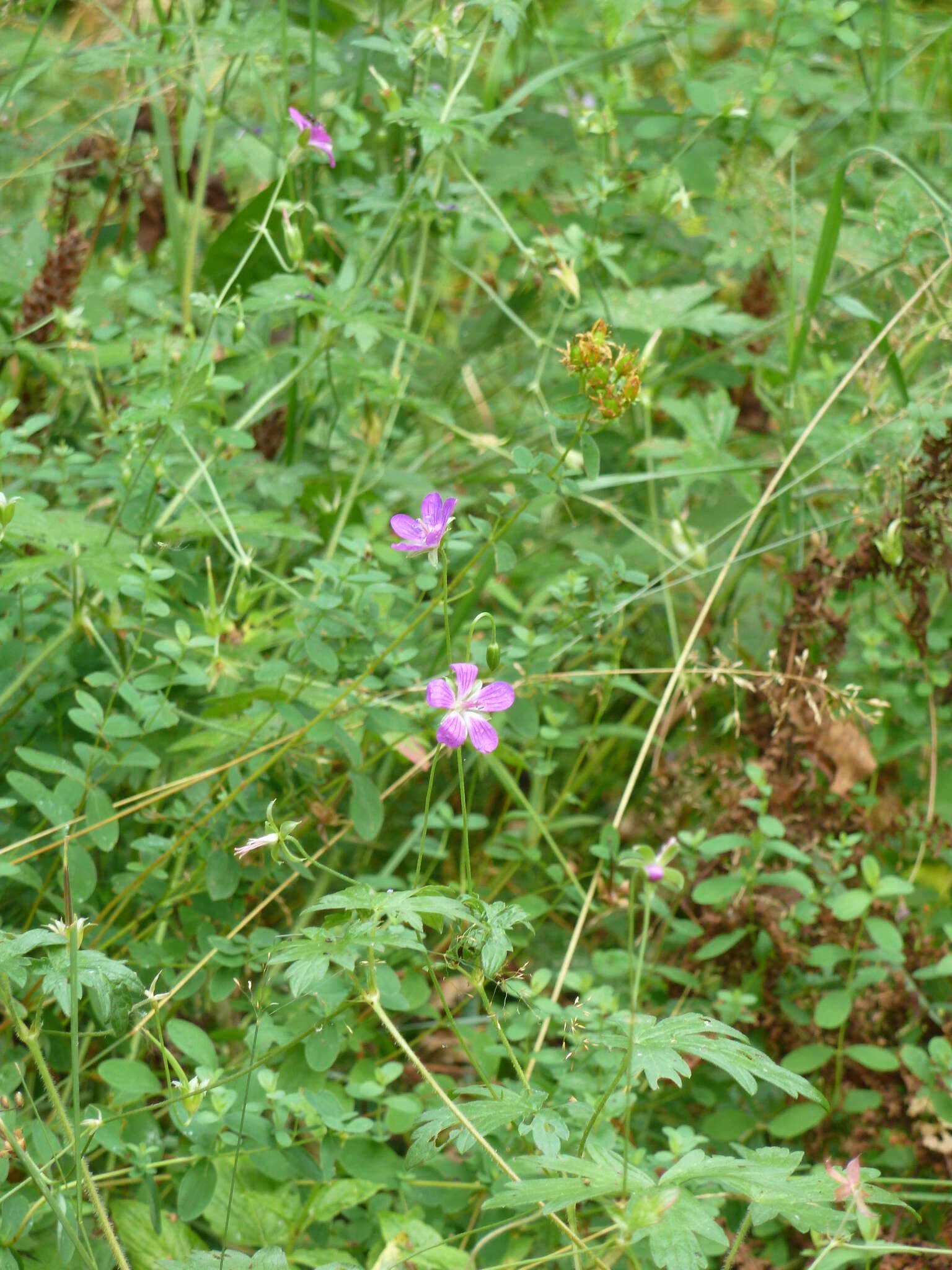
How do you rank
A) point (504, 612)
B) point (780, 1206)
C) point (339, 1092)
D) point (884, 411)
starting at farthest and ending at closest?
1. point (504, 612)
2. point (884, 411)
3. point (339, 1092)
4. point (780, 1206)

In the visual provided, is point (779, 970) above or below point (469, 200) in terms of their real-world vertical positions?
below

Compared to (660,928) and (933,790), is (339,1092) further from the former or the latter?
(933,790)

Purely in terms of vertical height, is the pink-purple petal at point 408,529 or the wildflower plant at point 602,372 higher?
the wildflower plant at point 602,372

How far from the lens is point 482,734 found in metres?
1.04

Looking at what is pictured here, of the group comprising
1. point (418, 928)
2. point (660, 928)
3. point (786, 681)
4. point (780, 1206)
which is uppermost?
point (418, 928)

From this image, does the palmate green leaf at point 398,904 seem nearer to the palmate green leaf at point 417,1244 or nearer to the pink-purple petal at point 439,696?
the pink-purple petal at point 439,696

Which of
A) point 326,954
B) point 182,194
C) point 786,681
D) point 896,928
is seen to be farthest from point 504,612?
point 326,954

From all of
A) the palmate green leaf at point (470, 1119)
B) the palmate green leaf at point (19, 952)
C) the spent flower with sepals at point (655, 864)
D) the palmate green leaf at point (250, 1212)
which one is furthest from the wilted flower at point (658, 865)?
the palmate green leaf at point (250, 1212)

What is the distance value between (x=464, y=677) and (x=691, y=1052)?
1.16 ft

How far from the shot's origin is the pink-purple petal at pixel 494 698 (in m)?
1.04

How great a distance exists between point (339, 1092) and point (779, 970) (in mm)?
606

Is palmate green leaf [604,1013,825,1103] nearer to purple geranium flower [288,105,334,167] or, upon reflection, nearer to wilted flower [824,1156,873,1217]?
wilted flower [824,1156,873,1217]

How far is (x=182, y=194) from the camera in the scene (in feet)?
7.34

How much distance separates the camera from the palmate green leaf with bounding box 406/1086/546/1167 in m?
0.99
